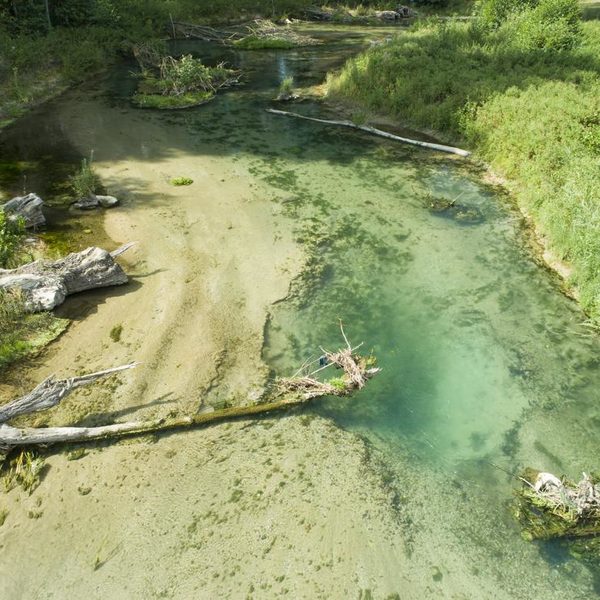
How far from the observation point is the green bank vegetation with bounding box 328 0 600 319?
1580cm

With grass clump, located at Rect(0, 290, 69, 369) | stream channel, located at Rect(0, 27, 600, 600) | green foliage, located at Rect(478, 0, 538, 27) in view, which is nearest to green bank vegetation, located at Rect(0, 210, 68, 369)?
grass clump, located at Rect(0, 290, 69, 369)

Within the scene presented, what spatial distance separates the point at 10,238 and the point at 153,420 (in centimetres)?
833

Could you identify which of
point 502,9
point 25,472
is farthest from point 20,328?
point 502,9

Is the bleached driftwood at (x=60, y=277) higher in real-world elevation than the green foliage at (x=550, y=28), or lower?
lower

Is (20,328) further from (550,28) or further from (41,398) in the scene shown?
(550,28)

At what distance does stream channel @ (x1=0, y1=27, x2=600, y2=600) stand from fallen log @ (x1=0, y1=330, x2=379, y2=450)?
0.28 m

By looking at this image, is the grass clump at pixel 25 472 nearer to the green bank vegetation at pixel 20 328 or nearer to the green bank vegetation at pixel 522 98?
the green bank vegetation at pixel 20 328

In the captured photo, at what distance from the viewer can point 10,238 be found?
1420 centimetres

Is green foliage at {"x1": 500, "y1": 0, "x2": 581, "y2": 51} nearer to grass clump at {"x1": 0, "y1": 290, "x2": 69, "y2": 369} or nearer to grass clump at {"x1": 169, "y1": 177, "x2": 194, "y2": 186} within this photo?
grass clump at {"x1": 169, "y1": 177, "x2": 194, "y2": 186}

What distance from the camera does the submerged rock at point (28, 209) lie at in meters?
15.4

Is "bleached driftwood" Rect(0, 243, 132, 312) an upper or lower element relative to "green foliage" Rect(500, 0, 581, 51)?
lower

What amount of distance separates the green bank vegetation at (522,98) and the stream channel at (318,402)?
58.4 inches

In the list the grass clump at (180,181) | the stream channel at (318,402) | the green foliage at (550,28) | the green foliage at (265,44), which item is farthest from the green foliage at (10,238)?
the green foliage at (265,44)

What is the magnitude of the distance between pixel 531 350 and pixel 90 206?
1587 cm
